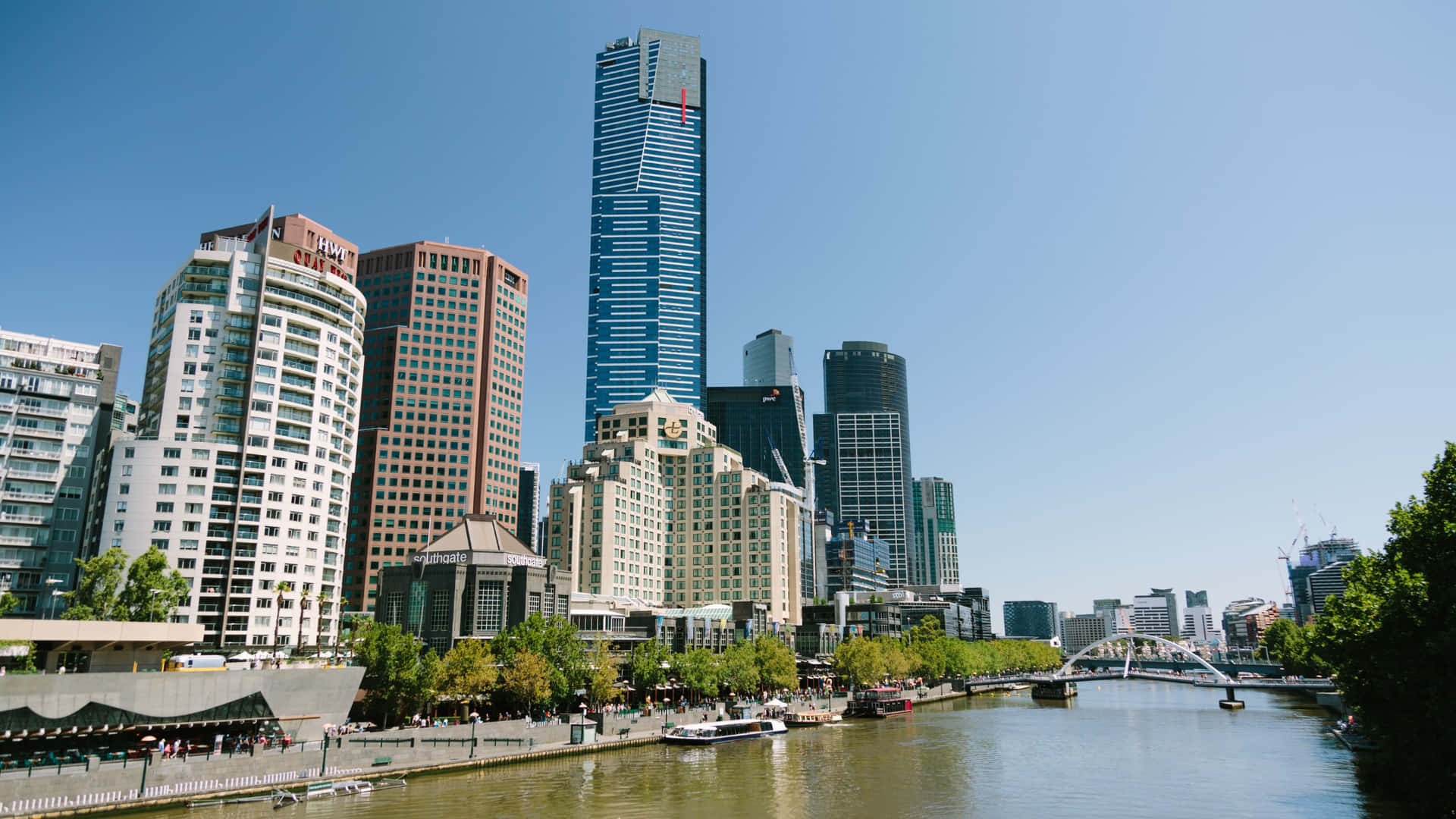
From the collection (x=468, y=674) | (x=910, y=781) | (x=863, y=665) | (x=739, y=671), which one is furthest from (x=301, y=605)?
(x=863, y=665)

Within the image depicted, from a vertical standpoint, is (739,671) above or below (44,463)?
below

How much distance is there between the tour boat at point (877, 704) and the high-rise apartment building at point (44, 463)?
131 m

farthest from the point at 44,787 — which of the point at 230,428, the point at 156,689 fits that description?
the point at 230,428

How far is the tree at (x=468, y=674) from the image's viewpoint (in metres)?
109

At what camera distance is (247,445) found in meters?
137

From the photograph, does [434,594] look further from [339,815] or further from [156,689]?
[339,815]

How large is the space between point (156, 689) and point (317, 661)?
89.3 feet

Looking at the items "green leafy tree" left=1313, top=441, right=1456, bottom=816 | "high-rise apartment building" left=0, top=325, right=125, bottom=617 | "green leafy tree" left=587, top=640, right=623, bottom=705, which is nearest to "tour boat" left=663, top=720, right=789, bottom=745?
"green leafy tree" left=587, top=640, right=623, bottom=705

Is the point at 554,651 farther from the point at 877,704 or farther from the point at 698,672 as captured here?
the point at 877,704

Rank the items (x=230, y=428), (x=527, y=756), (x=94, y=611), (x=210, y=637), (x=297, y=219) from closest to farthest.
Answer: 1. (x=527, y=756)
2. (x=94, y=611)
3. (x=210, y=637)
4. (x=230, y=428)
5. (x=297, y=219)

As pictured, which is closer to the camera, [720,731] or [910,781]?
[910,781]


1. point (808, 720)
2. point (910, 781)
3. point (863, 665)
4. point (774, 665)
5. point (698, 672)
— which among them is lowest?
point (808, 720)

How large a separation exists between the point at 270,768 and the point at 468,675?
30.7 m

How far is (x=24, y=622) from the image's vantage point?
8588 cm
